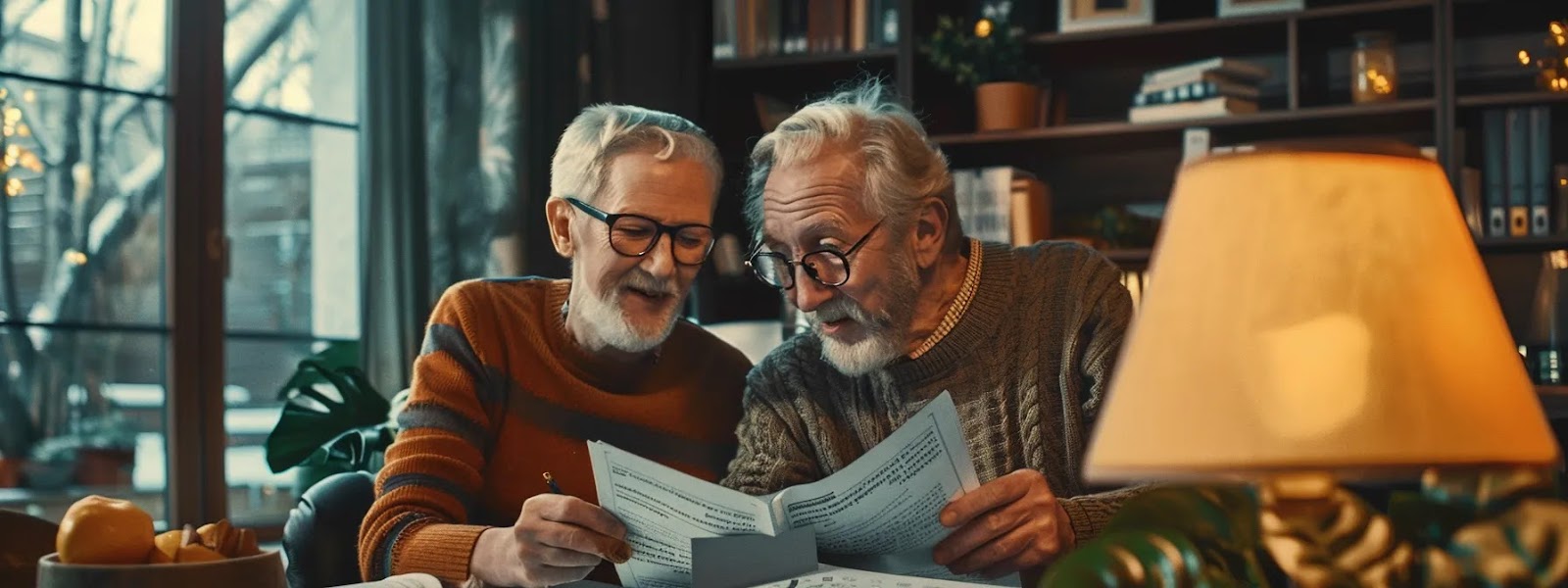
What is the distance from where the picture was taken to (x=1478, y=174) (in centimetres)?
371

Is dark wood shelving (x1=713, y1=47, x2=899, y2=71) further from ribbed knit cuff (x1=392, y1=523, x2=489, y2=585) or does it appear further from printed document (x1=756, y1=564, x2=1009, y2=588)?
printed document (x1=756, y1=564, x2=1009, y2=588)

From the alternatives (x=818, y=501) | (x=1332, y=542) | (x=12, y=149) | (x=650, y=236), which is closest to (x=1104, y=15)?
(x=650, y=236)

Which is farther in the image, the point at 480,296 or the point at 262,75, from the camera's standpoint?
the point at 262,75

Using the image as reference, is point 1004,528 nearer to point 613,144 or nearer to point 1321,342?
point 613,144

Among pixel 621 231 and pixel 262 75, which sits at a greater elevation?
pixel 262 75

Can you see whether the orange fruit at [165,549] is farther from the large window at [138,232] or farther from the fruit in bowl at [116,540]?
the large window at [138,232]

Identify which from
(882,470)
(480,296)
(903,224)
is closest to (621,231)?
(480,296)

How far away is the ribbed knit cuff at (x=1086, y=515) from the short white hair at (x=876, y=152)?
504 millimetres

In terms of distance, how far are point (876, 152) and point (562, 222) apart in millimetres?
449

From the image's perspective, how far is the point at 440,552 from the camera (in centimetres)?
165

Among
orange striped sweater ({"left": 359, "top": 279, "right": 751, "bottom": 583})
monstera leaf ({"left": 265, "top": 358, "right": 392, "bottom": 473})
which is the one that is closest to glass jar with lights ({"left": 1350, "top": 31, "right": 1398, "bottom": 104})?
orange striped sweater ({"left": 359, "top": 279, "right": 751, "bottom": 583})

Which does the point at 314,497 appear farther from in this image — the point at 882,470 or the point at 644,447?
the point at 882,470

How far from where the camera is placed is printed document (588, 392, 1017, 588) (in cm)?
139

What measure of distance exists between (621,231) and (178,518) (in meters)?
1.78
